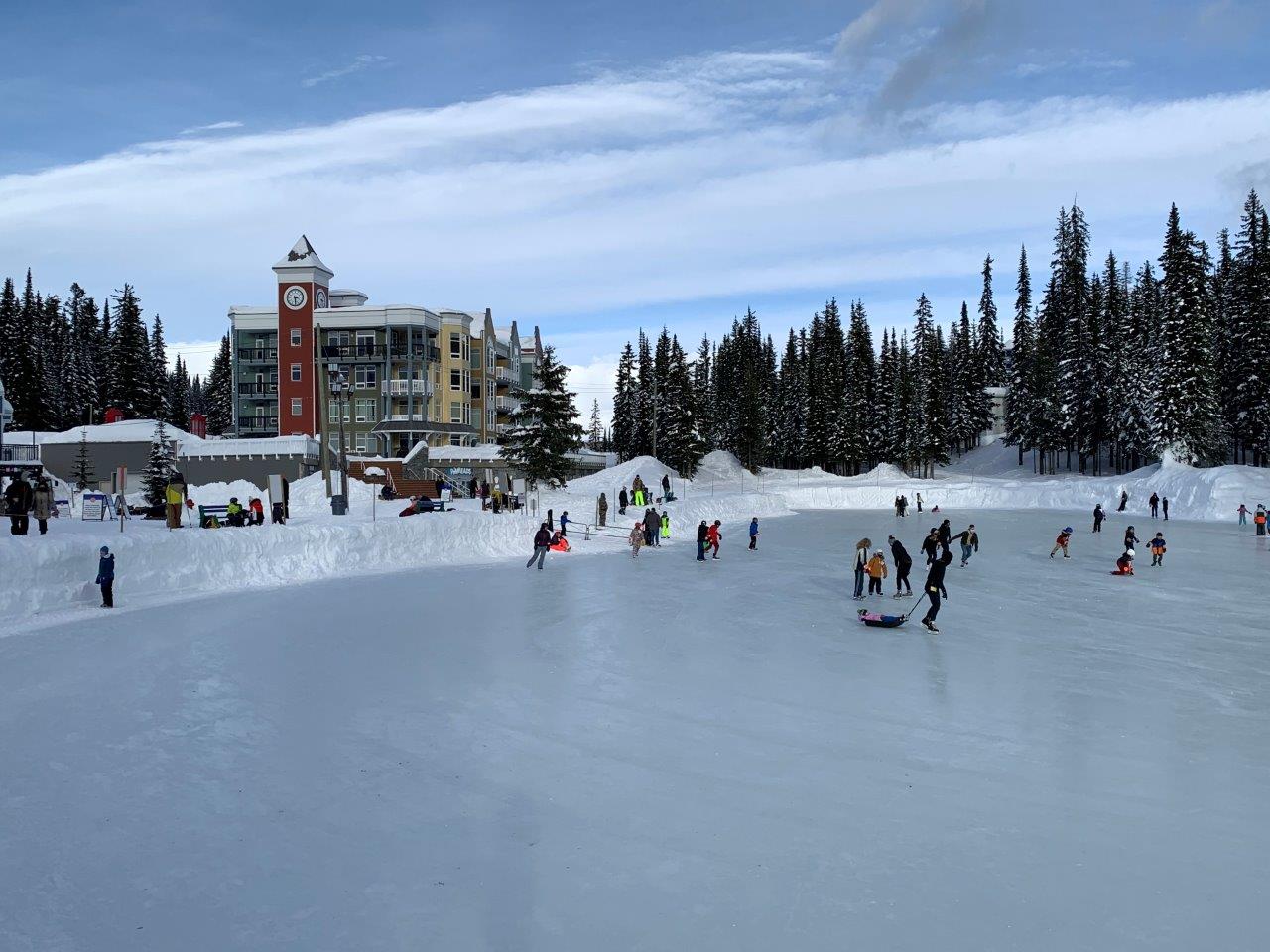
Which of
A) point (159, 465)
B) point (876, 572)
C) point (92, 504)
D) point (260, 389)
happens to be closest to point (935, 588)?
point (876, 572)

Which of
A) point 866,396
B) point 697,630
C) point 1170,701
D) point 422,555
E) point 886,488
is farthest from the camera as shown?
point 866,396

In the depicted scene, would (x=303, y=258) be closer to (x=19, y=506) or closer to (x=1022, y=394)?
(x=19, y=506)

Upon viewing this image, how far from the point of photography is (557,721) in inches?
366

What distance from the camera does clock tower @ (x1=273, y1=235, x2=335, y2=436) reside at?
195 ft

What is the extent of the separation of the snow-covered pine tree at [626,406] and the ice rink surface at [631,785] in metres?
71.4

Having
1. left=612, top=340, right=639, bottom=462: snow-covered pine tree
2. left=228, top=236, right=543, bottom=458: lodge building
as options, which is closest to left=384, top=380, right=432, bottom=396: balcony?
left=228, top=236, right=543, bottom=458: lodge building

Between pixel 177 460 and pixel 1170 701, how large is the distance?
48839 mm

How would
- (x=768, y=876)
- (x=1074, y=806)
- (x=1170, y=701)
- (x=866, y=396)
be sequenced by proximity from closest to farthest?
1. (x=768, y=876)
2. (x=1074, y=806)
3. (x=1170, y=701)
4. (x=866, y=396)

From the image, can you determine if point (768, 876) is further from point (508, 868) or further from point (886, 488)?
point (886, 488)

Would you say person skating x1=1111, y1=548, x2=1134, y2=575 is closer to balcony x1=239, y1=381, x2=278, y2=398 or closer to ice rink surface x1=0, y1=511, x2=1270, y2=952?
ice rink surface x1=0, y1=511, x2=1270, y2=952

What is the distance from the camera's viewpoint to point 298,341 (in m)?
59.6

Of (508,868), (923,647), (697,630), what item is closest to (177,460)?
(697,630)

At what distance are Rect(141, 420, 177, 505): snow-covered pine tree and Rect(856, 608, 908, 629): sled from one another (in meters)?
38.1

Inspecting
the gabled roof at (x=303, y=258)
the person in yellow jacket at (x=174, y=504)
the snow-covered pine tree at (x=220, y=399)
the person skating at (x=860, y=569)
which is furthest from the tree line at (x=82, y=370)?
the person skating at (x=860, y=569)
